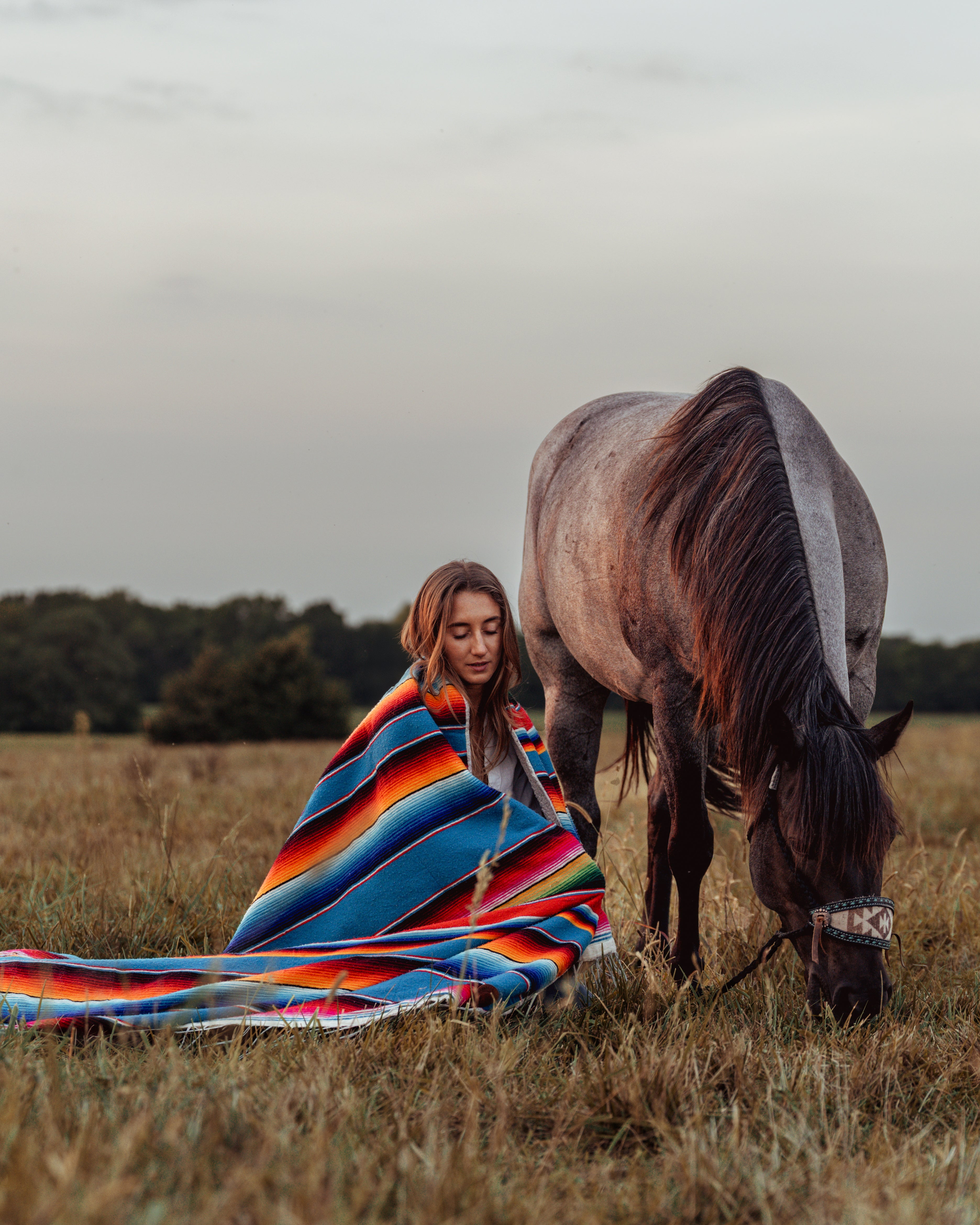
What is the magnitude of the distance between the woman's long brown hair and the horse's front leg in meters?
0.64

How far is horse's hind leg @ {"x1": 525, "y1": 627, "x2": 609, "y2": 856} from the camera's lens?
447cm

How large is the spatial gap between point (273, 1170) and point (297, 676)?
29.5 metres

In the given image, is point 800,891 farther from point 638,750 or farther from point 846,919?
point 638,750

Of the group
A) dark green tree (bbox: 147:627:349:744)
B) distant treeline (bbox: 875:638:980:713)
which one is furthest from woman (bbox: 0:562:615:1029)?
distant treeline (bbox: 875:638:980:713)

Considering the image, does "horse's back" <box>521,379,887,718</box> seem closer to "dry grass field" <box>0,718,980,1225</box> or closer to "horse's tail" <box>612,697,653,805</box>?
"horse's tail" <box>612,697,653,805</box>

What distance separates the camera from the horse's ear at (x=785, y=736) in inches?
103

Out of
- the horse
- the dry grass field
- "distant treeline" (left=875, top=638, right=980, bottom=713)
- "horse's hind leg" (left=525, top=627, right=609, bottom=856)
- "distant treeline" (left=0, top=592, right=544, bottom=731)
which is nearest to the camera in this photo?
the dry grass field

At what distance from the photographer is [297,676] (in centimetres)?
3025

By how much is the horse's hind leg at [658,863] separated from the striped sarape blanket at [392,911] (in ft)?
2.50

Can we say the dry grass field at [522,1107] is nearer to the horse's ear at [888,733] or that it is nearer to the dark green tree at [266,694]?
the horse's ear at [888,733]

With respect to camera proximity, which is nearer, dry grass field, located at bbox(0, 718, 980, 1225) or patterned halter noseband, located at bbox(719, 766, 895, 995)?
dry grass field, located at bbox(0, 718, 980, 1225)

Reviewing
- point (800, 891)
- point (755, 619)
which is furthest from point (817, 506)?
point (800, 891)

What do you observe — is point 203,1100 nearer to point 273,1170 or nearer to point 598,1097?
point 273,1170

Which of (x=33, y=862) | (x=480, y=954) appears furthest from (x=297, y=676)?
(x=480, y=954)
